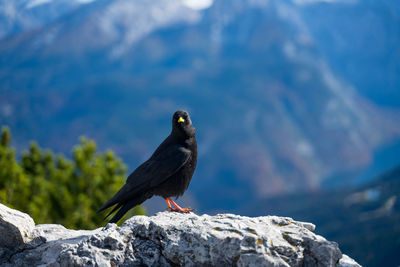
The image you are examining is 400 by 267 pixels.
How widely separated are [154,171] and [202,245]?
300 cm

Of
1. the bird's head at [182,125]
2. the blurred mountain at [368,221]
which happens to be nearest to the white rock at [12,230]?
the bird's head at [182,125]

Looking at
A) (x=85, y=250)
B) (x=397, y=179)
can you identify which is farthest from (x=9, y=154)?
(x=397, y=179)

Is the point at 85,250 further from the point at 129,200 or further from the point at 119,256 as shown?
the point at 129,200

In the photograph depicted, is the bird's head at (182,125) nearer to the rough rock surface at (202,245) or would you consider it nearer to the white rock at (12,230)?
the rough rock surface at (202,245)

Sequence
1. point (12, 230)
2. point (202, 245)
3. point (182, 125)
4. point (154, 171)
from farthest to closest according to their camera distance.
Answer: point (182, 125) → point (154, 171) → point (12, 230) → point (202, 245)

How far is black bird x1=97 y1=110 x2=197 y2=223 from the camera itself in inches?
315

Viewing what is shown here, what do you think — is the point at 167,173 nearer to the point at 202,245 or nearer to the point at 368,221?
the point at 202,245

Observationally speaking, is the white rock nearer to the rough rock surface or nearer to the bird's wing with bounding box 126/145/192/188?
the rough rock surface

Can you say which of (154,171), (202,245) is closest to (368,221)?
(154,171)

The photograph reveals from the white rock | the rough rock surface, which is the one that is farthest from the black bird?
the rough rock surface

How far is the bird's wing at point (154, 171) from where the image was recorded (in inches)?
313

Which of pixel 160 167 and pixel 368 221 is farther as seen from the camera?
pixel 368 221

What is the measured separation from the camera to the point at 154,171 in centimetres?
827

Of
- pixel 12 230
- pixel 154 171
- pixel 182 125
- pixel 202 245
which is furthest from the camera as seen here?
pixel 182 125
